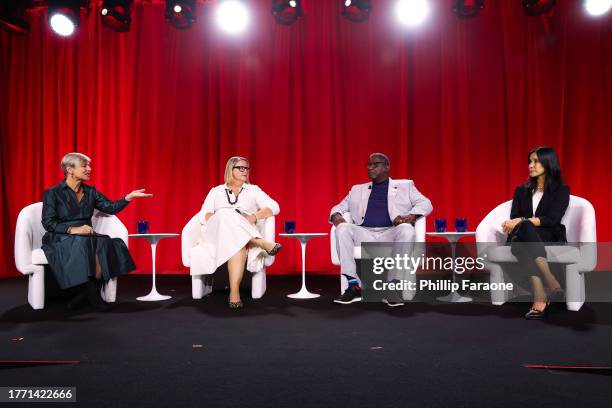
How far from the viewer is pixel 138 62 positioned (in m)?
5.57

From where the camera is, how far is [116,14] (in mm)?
4793

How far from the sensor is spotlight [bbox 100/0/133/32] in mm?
4754

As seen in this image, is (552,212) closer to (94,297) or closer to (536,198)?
(536,198)

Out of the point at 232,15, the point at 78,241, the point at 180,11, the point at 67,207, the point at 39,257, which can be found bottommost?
the point at 39,257

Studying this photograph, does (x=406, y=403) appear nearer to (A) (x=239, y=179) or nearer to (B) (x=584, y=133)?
(A) (x=239, y=179)

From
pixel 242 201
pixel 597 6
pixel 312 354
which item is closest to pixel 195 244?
pixel 242 201

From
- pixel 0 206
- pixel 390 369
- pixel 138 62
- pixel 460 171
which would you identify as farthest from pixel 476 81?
pixel 0 206

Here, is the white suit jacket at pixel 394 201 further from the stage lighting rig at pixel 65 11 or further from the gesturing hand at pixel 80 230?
the stage lighting rig at pixel 65 11

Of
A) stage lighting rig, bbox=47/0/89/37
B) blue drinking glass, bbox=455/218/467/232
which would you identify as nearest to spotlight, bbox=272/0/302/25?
stage lighting rig, bbox=47/0/89/37

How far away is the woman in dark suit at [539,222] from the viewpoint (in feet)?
9.70

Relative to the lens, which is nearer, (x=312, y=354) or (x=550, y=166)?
(x=312, y=354)

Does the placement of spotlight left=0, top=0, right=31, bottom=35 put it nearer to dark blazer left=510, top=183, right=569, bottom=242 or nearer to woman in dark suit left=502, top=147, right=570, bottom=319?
woman in dark suit left=502, top=147, right=570, bottom=319

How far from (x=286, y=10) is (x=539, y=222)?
3.14m

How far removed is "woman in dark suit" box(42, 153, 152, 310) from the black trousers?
266 centimetres
